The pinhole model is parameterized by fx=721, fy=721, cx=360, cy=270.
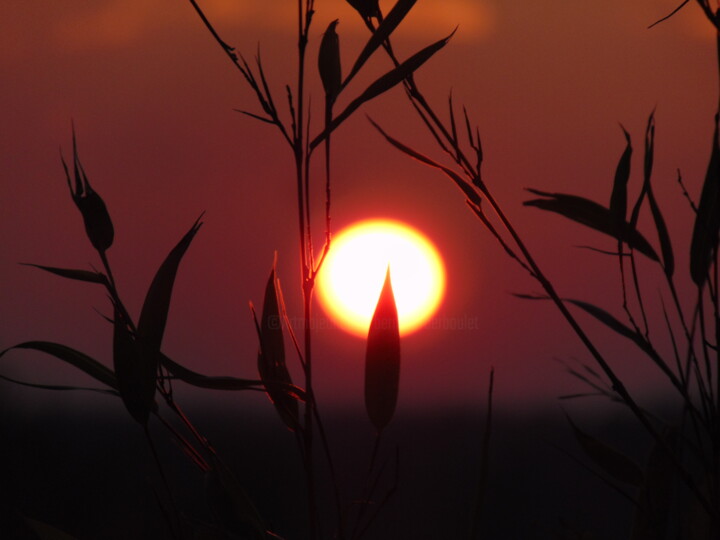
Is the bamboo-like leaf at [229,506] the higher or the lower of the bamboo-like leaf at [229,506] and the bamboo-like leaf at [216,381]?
the lower

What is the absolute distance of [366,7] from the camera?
1.64 feet

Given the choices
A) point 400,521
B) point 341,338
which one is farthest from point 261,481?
point 341,338

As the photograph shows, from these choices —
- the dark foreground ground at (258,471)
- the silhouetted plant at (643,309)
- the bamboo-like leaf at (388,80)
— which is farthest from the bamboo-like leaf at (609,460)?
the dark foreground ground at (258,471)

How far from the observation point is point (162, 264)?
48cm

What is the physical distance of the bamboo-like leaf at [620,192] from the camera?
0.52 m

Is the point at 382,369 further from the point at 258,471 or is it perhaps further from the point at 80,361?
the point at 258,471

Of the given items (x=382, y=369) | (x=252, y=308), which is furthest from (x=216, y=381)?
(x=382, y=369)

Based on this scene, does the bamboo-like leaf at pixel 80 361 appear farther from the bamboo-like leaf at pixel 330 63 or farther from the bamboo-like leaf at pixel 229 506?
the bamboo-like leaf at pixel 330 63

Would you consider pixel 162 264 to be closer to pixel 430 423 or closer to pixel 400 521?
pixel 400 521

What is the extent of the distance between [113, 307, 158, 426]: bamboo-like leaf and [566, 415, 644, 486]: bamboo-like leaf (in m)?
0.34

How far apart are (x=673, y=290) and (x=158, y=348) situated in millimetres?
348

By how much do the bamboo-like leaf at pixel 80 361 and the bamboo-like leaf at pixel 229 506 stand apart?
10cm

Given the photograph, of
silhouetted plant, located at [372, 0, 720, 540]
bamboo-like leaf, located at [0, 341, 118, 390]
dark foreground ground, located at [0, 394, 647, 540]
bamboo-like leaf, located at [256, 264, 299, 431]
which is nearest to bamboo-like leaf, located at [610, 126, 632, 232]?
silhouetted plant, located at [372, 0, 720, 540]

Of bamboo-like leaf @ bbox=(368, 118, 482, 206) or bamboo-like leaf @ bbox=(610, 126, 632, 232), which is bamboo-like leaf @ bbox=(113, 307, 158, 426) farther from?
bamboo-like leaf @ bbox=(610, 126, 632, 232)
